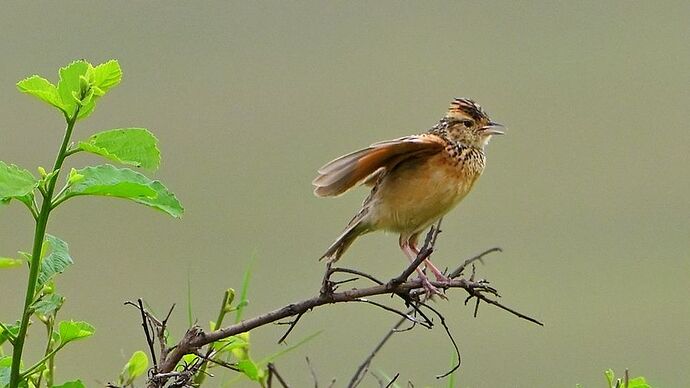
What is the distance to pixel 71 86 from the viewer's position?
57.9 inches

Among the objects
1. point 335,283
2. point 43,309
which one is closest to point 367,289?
point 335,283

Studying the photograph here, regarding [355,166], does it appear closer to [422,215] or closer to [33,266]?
[422,215]

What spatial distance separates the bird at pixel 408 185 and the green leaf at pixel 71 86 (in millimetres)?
1082

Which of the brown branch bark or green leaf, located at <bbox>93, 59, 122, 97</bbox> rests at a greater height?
green leaf, located at <bbox>93, 59, 122, 97</bbox>

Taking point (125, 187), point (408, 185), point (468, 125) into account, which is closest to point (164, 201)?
point (125, 187)

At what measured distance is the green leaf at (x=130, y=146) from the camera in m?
1.43

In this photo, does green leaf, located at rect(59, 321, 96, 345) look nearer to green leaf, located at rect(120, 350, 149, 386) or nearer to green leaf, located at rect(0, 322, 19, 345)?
green leaf, located at rect(0, 322, 19, 345)

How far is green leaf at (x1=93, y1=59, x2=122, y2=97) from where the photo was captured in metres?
1.51

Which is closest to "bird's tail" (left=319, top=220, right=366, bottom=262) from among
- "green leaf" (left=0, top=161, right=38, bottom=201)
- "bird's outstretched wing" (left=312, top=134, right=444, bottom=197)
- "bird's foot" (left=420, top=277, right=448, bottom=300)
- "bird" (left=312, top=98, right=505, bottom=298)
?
"bird" (left=312, top=98, right=505, bottom=298)

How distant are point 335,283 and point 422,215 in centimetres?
136

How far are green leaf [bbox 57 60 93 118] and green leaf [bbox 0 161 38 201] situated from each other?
12 cm

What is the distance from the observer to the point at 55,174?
133cm

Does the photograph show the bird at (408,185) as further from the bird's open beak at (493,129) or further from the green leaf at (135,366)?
the green leaf at (135,366)

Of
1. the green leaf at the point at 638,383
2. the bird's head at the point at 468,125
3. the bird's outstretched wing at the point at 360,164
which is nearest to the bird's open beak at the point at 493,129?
the bird's head at the point at 468,125
